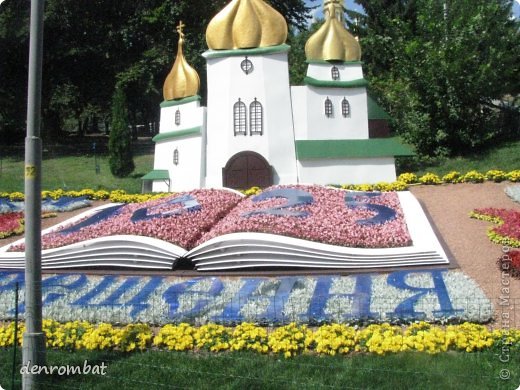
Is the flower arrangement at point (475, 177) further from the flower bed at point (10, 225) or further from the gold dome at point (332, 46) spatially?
the flower bed at point (10, 225)

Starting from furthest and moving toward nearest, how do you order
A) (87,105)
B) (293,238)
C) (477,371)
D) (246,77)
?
(87,105), (246,77), (293,238), (477,371)

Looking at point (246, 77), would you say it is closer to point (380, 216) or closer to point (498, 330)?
point (380, 216)

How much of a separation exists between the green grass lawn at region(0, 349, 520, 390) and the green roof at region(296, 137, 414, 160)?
1449 cm

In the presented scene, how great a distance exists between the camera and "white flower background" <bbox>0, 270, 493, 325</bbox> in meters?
7.68

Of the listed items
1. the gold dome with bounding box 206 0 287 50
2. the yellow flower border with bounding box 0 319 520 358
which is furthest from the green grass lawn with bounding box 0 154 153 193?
the yellow flower border with bounding box 0 319 520 358

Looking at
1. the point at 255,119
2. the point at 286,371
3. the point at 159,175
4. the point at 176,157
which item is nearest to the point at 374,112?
the point at 255,119

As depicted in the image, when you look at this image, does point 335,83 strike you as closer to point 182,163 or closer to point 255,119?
point 255,119

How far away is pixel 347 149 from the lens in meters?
21.0

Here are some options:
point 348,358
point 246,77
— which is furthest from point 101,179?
point 348,358

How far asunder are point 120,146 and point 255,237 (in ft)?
59.2

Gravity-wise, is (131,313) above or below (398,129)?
below

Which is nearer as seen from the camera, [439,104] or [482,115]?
[439,104]

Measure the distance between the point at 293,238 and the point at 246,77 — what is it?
35.7ft

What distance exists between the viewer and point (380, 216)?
12.0 m
